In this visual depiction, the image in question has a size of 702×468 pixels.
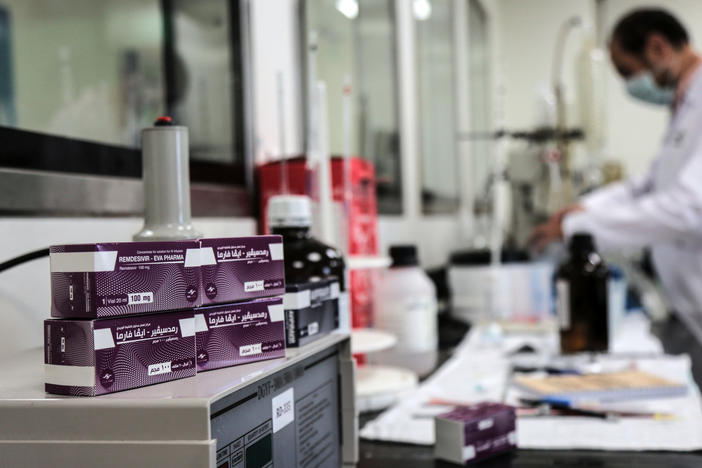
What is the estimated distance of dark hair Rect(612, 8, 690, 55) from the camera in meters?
2.07

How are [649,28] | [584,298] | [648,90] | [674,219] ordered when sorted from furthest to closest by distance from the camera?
[648,90]
[649,28]
[674,219]
[584,298]

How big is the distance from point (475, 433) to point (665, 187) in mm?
1612

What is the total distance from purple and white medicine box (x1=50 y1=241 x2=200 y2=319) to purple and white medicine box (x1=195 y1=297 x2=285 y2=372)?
3 centimetres

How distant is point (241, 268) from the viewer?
533mm

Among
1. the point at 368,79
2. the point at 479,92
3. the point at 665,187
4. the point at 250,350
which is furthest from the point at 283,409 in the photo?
the point at 479,92

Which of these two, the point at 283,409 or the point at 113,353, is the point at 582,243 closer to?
the point at 283,409

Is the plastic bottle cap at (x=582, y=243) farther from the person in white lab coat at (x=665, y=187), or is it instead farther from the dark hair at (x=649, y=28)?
the dark hair at (x=649, y=28)

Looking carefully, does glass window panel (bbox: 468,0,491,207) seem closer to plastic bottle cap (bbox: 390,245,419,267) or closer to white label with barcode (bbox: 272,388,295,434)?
plastic bottle cap (bbox: 390,245,419,267)

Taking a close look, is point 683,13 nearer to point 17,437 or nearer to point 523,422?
point 523,422

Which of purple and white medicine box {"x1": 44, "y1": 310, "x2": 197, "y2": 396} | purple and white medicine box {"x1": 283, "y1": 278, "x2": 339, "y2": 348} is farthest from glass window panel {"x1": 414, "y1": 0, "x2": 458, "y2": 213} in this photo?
purple and white medicine box {"x1": 44, "y1": 310, "x2": 197, "y2": 396}

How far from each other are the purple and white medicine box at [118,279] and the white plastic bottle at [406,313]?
80cm

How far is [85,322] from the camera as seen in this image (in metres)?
0.44

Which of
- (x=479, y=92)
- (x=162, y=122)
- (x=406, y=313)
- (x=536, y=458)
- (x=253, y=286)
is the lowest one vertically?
(x=536, y=458)

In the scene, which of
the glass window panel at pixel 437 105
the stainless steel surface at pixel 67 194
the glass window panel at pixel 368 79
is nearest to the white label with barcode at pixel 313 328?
the stainless steel surface at pixel 67 194
